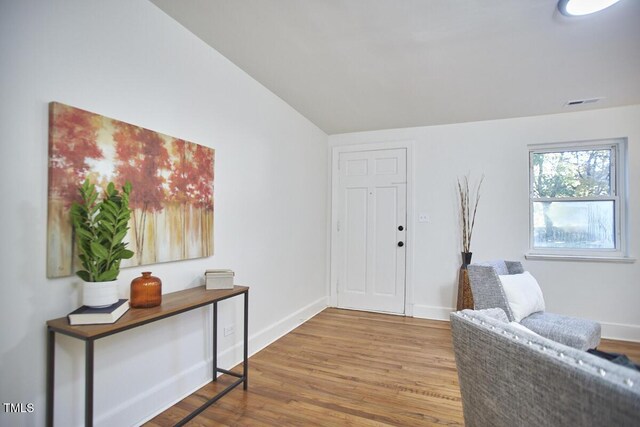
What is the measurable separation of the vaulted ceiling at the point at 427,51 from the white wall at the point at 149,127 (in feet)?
1.04

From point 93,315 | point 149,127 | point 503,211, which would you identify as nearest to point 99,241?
point 93,315

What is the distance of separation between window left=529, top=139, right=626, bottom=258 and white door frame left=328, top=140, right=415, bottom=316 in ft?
4.42

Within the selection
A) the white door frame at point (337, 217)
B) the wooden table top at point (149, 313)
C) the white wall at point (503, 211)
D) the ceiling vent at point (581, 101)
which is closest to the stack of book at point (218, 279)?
the wooden table top at point (149, 313)

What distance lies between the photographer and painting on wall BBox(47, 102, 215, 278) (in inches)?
56.1

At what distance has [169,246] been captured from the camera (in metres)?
1.97

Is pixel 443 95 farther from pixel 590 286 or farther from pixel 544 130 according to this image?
pixel 590 286

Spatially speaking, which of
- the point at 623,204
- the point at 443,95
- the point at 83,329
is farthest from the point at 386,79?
the point at 623,204

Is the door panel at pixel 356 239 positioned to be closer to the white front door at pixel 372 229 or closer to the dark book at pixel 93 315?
the white front door at pixel 372 229

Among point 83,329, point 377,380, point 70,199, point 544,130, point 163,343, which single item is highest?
point 544,130

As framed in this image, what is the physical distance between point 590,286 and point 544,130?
1774 millimetres

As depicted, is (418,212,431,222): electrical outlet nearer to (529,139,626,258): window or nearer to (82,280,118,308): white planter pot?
(529,139,626,258): window

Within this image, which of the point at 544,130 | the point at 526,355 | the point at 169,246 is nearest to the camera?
the point at 526,355

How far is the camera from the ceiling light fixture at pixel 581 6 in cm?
173

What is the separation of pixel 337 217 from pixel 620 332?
331cm
